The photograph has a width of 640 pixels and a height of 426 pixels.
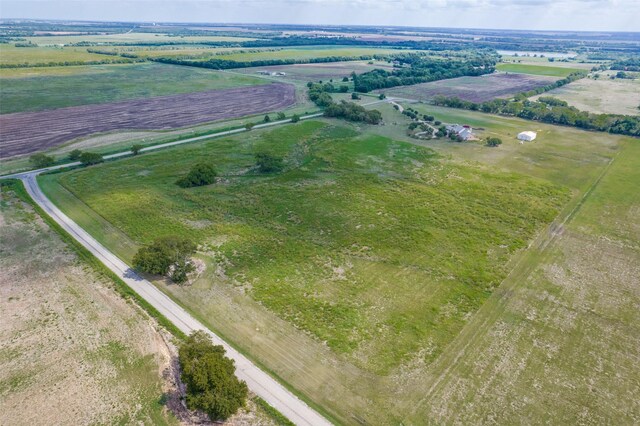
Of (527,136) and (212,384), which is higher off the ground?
(212,384)

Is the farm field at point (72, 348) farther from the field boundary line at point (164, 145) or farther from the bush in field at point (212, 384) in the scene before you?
the field boundary line at point (164, 145)

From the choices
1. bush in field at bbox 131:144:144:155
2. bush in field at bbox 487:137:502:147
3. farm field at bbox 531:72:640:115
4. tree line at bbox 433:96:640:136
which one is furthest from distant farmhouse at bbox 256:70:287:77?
bush in field at bbox 487:137:502:147

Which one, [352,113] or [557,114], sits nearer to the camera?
[352,113]

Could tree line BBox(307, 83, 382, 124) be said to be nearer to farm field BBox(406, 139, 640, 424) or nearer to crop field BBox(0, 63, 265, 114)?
crop field BBox(0, 63, 265, 114)

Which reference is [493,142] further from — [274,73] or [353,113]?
[274,73]

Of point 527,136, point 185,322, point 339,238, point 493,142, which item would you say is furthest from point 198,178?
point 527,136

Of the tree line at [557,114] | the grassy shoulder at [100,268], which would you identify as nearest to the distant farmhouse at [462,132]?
the tree line at [557,114]

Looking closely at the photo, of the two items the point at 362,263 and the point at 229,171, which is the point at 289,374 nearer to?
the point at 362,263
